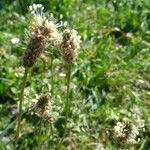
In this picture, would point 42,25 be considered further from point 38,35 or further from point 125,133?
point 125,133

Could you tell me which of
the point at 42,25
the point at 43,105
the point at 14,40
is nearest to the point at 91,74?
the point at 14,40

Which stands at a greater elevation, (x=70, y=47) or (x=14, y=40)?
(x=14, y=40)

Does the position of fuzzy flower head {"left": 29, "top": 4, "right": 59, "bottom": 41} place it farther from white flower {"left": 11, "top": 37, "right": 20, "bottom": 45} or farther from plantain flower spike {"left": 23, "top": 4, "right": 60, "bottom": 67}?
white flower {"left": 11, "top": 37, "right": 20, "bottom": 45}

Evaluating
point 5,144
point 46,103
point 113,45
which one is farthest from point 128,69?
point 46,103

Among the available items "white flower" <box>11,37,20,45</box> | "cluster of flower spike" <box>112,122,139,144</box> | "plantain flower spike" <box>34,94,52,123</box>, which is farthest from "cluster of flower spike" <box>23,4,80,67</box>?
"white flower" <box>11,37,20,45</box>

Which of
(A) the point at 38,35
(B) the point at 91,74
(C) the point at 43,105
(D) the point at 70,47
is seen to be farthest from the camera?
(B) the point at 91,74

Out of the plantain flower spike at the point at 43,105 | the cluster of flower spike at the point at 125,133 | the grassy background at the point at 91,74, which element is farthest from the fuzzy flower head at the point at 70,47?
the grassy background at the point at 91,74

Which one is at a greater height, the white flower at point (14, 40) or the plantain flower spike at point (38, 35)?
the white flower at point (14, 40)

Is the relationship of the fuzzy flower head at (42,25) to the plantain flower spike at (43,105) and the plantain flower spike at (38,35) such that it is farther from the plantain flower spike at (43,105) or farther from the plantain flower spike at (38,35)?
the plantain flower spike at (43,105)
